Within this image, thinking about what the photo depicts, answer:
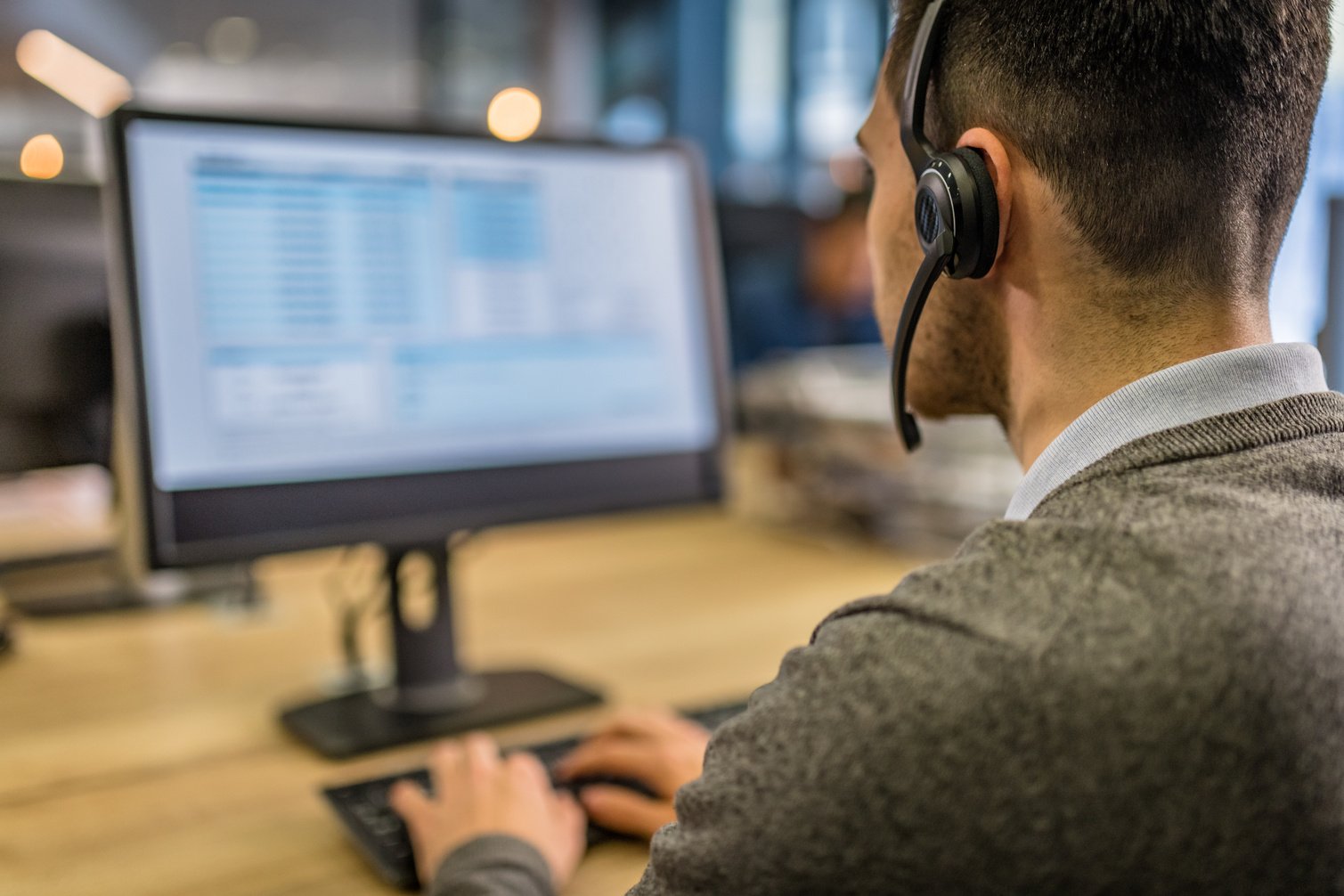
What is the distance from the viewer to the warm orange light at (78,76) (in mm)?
1789

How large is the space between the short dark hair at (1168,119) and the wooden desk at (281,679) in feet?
1.61

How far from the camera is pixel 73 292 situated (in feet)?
3.55

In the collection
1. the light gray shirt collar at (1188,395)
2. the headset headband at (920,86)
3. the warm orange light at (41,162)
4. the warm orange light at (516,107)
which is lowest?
the light gray shirt collar at (1188,395)

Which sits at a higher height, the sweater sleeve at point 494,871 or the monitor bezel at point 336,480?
the monitor bezel at point 336,480

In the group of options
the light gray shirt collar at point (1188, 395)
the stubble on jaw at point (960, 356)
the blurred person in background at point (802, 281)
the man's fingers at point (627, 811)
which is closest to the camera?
the light gray shirt collar at point (1188, 395)

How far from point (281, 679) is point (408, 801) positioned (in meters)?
0.39

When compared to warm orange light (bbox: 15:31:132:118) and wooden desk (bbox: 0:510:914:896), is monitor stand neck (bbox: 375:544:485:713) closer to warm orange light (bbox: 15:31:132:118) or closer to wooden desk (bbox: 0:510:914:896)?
wooden desk (bbox: 0:510:914:896)

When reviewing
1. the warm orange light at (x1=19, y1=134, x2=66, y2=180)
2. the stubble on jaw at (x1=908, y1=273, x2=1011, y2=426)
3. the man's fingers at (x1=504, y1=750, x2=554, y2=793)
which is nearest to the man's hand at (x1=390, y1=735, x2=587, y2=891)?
the man's fingers at (x1=504, y1=750, x2=554, y2=793)

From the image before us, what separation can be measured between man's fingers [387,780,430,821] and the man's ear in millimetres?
504

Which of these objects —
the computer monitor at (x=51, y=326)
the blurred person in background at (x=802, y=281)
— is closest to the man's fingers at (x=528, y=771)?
the computer monitor at (x=51, y=326)

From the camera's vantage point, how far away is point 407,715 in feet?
3.23

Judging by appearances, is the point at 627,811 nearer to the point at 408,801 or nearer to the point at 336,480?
the point at 408,801

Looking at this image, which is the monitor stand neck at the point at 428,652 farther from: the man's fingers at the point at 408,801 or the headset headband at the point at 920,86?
the headset headband at the point at 920,86


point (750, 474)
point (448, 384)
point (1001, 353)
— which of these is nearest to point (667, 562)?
point (750, 474)
